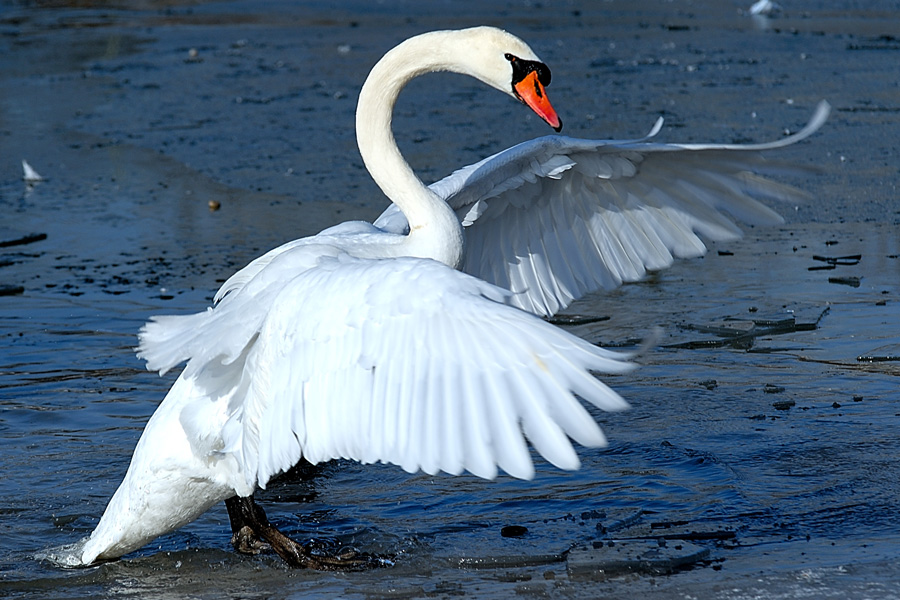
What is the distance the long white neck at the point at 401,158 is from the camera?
4.58m

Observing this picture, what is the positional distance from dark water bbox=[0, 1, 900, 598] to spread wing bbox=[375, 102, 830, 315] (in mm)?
724

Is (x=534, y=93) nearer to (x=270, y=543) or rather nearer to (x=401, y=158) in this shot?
(x=401, y=158)

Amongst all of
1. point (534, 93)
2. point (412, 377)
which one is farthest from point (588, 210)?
point (412, 377)

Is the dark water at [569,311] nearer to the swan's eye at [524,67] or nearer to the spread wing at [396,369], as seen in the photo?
the spread wing at [396,369]

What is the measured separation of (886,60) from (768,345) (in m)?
7.80

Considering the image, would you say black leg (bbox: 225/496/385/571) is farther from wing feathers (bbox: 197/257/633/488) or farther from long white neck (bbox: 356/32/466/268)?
long white neck (bbox: 356/32/466/268)

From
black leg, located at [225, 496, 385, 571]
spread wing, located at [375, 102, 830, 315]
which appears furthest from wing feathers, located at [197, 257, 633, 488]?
spread wing, located at [375, 102, 830, 315]

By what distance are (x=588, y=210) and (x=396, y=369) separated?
7.82ft

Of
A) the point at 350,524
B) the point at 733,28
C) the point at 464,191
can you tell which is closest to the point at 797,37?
the point at 733,28

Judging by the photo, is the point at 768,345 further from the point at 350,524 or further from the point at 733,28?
the point at 733,28

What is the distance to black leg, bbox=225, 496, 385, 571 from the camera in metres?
4.49

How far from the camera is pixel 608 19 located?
18.2 m

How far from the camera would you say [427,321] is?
3.47 metres

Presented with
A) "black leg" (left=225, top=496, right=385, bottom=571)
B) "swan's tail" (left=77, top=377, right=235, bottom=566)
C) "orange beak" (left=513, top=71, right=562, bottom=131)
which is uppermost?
"orange beak" (left=513, top=71, right=562, bottom=131)
